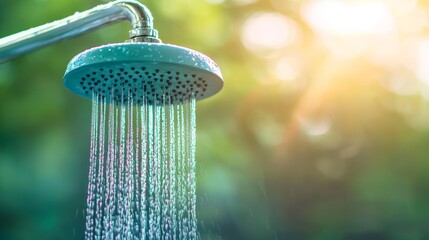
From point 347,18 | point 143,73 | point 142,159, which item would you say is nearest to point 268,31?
point 347,18

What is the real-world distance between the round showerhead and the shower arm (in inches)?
1.1

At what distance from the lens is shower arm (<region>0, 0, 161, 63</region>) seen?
2.10 feet

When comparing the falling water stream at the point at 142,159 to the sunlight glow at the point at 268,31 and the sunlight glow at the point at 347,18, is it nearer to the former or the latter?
the sunlight glow at the point at 268,31

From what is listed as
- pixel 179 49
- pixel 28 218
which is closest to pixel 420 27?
pixel 28 218

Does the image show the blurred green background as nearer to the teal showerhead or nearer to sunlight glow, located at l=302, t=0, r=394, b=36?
sunlight glow, located at l=302, t=0, r=394, b=36

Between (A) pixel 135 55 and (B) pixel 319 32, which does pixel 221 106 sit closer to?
(B) pixel 319 32

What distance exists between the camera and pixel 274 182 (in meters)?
3.31

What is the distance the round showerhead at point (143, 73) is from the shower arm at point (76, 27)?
0.09 feet

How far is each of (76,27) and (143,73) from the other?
98mm

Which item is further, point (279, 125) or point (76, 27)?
point (279, 125)

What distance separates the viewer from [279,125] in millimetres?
3254

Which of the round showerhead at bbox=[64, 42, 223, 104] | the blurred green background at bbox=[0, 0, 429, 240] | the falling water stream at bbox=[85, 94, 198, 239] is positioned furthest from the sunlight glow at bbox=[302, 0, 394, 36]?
the round showerhead at bbox=[64, 42, 223, 104]

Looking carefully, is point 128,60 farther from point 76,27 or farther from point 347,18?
point 347,18

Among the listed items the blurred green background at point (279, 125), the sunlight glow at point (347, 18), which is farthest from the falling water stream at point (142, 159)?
the sunlight glow at point (347, 18)
